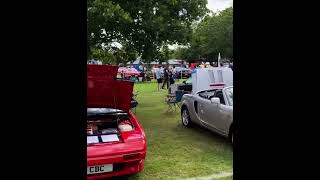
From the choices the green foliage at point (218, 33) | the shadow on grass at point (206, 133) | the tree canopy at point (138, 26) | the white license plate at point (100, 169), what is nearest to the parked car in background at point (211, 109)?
the shadow on grass at point (206, 133)

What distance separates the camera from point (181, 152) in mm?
6242

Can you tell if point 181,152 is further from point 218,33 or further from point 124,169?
point 218,33

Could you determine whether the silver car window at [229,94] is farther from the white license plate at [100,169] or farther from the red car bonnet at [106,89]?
the white license plate at [100,169]

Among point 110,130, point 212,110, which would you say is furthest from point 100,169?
point 212,110

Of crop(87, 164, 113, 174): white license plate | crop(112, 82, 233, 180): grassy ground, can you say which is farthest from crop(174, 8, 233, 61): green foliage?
crop(87, 164, 113, 174): white license plate

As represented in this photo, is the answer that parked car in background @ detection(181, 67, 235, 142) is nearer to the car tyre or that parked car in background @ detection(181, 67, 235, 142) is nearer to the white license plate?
the car tyre

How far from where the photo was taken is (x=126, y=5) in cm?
962

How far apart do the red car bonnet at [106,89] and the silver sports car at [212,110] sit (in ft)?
6.08
